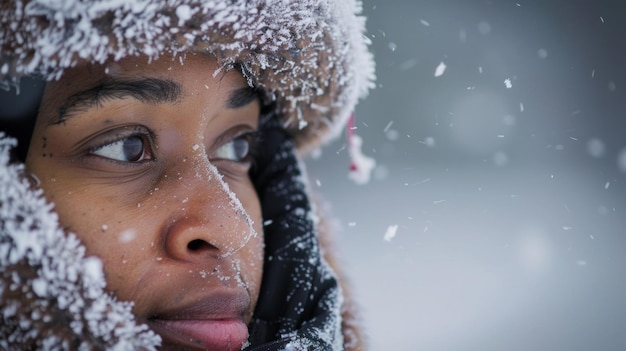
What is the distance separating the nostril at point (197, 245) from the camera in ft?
3.11

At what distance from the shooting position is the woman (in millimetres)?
811

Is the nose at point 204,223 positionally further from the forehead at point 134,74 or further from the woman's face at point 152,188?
the forehead at point 134,74

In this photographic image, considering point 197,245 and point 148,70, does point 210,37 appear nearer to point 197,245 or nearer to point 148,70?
point 148,70

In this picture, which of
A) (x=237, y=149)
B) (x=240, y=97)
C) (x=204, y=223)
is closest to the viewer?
(x=204, y=223)

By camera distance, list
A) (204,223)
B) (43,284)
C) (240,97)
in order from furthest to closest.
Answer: (240,97) < (204,223) < (43,284)

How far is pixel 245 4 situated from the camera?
875 millimetres

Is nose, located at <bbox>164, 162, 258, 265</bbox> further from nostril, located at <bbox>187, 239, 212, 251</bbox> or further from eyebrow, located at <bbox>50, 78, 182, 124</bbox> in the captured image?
eyebrow, located at <bbox>50, 78, 182, 124</bbox>

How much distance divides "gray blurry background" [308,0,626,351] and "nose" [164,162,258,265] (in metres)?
1.85

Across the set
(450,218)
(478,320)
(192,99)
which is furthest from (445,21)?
(192,99)

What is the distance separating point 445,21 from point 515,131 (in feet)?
2.80

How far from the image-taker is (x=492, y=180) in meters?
3.85

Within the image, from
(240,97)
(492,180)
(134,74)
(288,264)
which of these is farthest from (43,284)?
(492,180)

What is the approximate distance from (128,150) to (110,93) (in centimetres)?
11

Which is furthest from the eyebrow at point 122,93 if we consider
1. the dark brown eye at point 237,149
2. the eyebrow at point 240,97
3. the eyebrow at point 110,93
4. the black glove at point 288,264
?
the black glove at point 288,264
